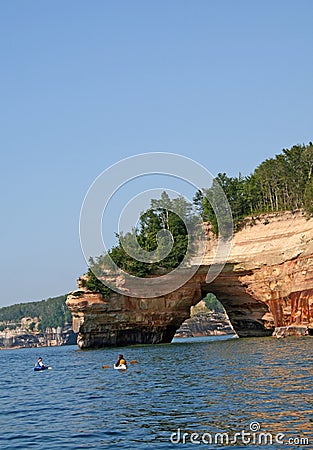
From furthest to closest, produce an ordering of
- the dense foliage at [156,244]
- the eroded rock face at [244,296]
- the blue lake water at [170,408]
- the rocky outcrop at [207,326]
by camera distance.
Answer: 1. the rocky outcrop at [207,326]
2. the dense foliage at [156,244]
3. the eroded rock face at [244,296]
4. the blue lake water at [170,408]

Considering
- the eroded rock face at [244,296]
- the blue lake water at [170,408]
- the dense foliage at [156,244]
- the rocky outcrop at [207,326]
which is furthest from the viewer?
the rocky outcrop at [207,326]

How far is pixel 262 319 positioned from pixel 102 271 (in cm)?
1930

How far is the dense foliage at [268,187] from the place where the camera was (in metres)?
76.1

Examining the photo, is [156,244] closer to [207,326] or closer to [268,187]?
[268,187]

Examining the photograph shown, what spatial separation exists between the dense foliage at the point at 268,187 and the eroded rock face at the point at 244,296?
4976mm

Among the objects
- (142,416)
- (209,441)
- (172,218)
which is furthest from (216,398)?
(172,218)

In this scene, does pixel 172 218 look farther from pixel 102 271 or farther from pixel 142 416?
pixel 142 416

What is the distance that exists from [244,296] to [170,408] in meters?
49.7

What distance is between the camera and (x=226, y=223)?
74.8 metres

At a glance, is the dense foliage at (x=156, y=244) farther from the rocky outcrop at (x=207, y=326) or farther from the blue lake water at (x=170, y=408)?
the rocky outcrop at (x=207, y=326)

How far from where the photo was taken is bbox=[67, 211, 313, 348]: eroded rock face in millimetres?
63875

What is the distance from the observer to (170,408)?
2392cm

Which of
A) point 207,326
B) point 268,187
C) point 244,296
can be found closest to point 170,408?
point 244,296

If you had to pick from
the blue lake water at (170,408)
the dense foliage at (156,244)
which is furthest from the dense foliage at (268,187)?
the blue lake water at (170,408)
